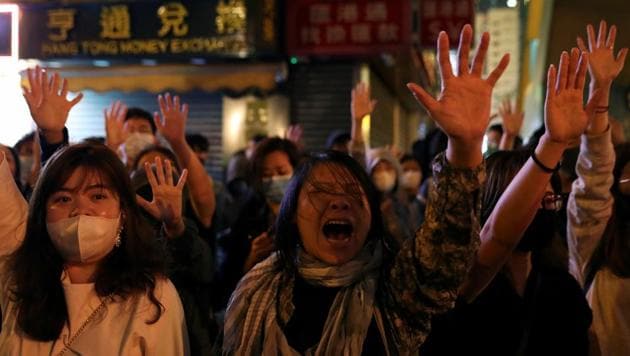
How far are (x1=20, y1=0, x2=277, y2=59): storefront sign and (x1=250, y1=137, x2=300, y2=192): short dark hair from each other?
15.8ft

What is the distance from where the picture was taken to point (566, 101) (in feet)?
7.07

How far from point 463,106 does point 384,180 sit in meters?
4.01

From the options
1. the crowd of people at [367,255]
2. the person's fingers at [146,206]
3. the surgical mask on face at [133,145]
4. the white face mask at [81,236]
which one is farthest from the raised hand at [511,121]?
the white face mask at [81,236]

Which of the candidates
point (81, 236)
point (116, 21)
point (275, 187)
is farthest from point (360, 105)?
point (116, 21)

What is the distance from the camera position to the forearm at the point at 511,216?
2.12m

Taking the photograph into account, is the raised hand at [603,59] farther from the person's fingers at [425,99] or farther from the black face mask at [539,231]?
the person's fingers at [425,99]

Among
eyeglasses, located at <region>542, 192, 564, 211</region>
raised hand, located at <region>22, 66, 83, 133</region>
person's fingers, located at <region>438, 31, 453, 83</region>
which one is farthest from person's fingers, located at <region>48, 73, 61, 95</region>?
eyeglasses, located at <region>542, 192, 564, 211</region>

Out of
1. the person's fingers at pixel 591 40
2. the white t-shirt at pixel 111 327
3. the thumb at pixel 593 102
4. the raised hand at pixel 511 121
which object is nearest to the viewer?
the thumb at pixel 593 102

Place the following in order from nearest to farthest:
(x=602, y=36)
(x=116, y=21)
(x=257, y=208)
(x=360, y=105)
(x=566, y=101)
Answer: (x=566, y=101) → (x=602, y=36) → (x=257, y=208) → (x=360, y=105) → (x=116, y=21)

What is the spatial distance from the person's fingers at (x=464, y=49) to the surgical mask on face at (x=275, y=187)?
2246 millimetres

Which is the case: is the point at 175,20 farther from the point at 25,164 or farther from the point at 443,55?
the point at 443,55

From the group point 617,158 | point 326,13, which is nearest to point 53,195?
point 617,158

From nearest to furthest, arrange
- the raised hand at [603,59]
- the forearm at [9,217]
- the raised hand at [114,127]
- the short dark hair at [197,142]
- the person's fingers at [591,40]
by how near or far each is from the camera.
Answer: the forearm at [9,217] → the raised hand at [603,59] → the person's fingers at [591,40] → the raised hand at [114,127] → the short dark hair at [197,142]

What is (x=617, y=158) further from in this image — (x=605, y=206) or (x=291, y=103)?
(x=291, y=103)
